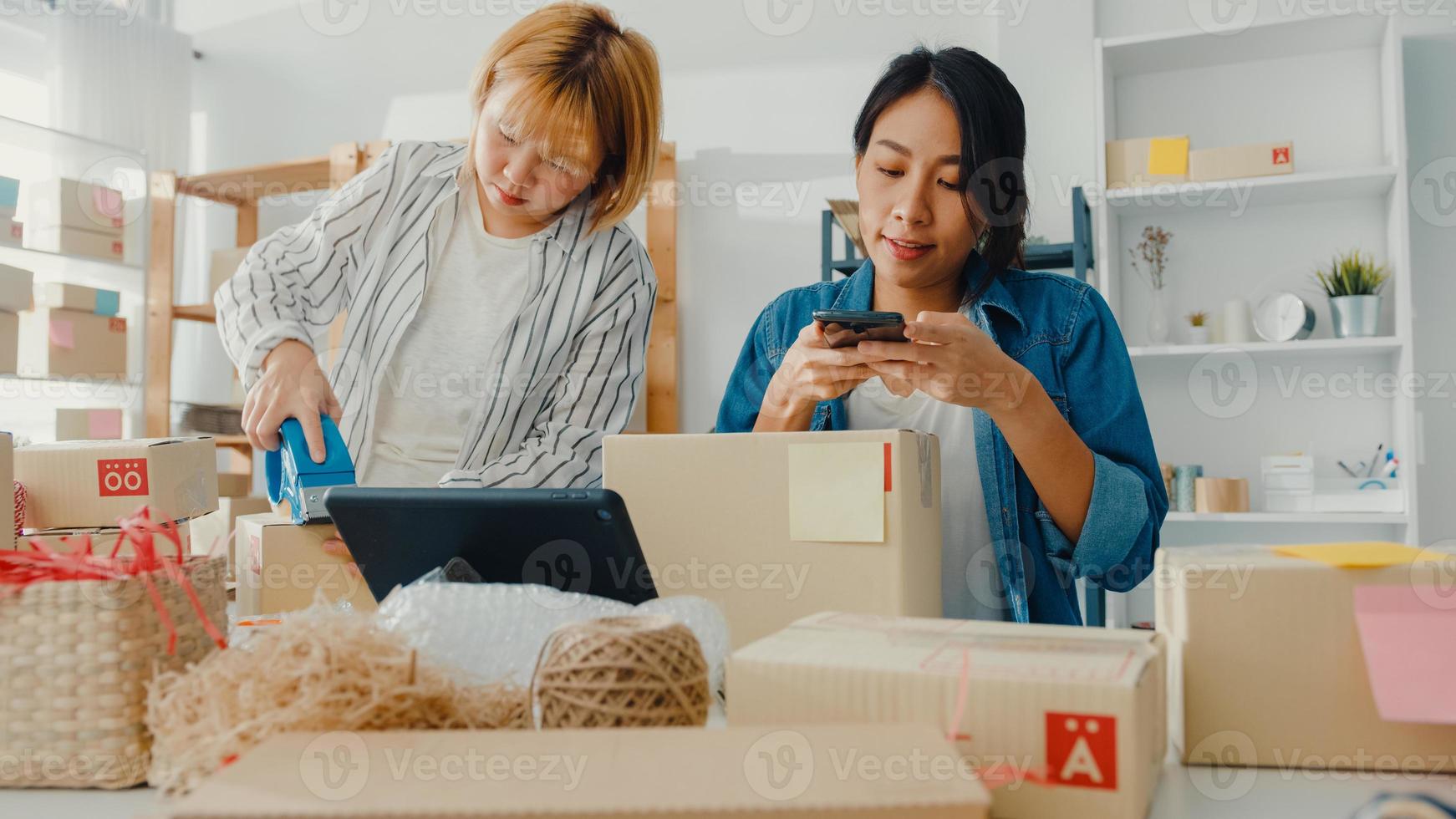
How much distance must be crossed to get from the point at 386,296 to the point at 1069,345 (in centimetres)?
90

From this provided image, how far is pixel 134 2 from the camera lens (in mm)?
3998

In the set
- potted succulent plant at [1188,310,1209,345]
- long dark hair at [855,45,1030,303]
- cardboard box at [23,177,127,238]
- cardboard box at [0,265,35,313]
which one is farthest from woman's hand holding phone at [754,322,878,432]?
cardboard box at [23,177,127,238]

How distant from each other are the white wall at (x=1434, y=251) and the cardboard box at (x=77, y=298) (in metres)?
3.98

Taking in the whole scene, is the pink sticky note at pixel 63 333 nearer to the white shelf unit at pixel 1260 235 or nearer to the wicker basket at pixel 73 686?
the wicker basket at pixel 73 686

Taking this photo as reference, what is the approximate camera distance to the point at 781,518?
0.85 m

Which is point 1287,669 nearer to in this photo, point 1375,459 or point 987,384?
point 987,384

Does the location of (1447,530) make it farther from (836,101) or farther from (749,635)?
(749,635)

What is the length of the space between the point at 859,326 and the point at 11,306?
8.99 feet

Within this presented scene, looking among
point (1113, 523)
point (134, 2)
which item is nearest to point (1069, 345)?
point (1113, 523)

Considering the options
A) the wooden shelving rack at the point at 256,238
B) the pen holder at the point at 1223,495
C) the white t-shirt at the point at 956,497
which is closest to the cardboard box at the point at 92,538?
the white t-shirt at the point at 956,497

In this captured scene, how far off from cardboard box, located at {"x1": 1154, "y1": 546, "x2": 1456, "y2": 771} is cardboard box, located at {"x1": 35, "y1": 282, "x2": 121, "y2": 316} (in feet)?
11.5

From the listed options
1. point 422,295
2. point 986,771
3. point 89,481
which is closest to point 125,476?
point 89,481

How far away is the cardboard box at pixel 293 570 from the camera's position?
1063 millimetres

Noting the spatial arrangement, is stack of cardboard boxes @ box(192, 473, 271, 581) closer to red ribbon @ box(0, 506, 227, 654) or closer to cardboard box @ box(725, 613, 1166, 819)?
red ribbon @ box(0, 506, 227, 654)
